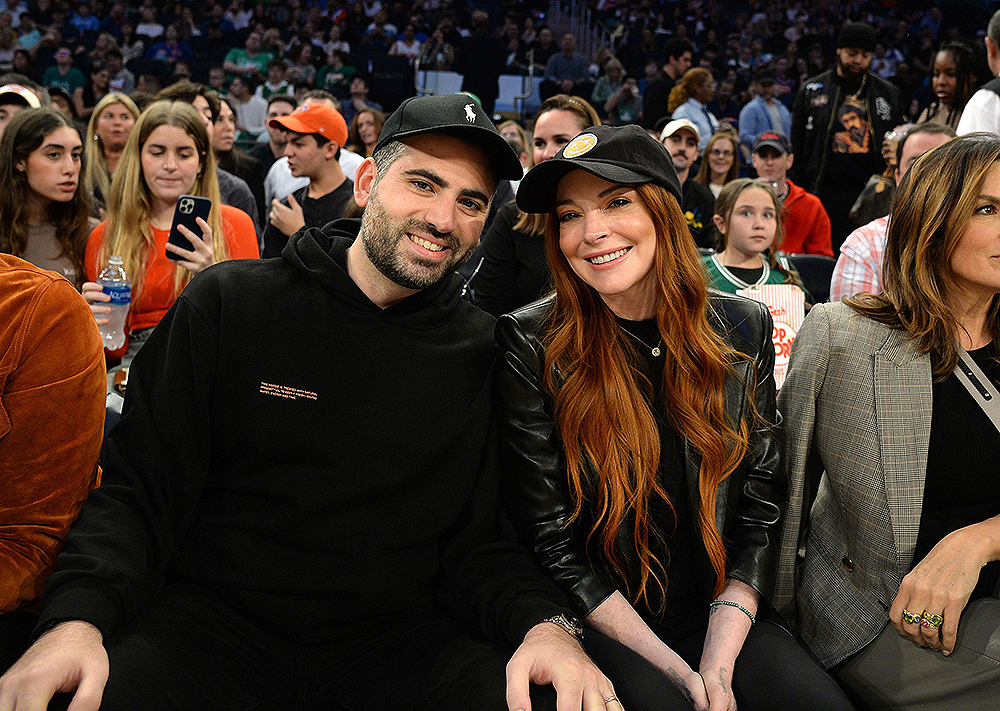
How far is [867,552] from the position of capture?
76.1 inches

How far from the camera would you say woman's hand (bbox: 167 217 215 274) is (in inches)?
125

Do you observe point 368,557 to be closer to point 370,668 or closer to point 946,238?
point 370,668

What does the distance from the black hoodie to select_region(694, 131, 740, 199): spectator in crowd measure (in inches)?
179

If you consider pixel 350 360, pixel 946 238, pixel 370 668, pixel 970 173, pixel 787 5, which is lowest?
pixel 370 668

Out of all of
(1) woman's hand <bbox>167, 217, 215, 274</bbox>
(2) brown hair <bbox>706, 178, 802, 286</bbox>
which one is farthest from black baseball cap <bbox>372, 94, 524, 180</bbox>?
(2) brown hair <bbox>706, 178, 802, 286</bbox>

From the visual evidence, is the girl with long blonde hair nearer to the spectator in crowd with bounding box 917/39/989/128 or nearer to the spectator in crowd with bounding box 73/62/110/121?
the spectator in crowd with bounding box 917/39/989/128

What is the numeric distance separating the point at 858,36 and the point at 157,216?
188 inches

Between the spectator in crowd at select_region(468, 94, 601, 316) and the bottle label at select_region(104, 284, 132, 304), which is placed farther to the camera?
the spectator in crowd at select_region(468, 94, 601, 316)

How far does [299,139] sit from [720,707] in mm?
3922

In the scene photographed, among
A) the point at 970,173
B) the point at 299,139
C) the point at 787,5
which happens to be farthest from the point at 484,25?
the point at 970,173

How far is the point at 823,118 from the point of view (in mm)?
6242

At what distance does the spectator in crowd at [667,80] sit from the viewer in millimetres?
7934

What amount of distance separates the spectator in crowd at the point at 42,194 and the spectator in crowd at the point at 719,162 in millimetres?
3953

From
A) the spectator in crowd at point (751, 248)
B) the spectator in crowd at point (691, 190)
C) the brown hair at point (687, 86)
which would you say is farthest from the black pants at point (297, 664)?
the brown hair at point (687, 86)
